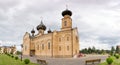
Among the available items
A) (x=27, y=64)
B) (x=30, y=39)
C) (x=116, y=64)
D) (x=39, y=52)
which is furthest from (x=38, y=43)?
(x=116, y=64)

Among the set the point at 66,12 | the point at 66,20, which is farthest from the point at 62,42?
the point at 66,12

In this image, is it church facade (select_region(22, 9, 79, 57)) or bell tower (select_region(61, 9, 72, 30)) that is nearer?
church facade (select_region(22, 9, 79, 57))

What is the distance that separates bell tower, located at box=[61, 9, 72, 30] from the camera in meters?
48.1

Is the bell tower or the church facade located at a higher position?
the bell tower

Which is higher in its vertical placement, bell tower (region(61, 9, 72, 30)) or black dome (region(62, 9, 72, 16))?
black dome (region(62, 9, 72, 16))

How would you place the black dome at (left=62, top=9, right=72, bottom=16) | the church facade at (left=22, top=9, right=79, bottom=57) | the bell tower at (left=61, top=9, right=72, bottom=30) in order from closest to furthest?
1. the church facade at (left=22, top=9, right=79, bottom=57)
2. the bell tower at (left=61, top=9, right=72, bottom=30)
3. the black dome at (left=62, top=9, right=72, bottom=16)

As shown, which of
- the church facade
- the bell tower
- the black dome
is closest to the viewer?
the church facade

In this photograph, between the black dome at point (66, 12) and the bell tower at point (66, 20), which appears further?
the black dome at point (66, 12)

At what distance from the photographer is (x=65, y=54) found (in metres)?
44.8

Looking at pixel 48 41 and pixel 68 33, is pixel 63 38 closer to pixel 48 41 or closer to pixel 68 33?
pixel 68 33

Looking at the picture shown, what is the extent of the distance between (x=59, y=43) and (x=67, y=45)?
288cm

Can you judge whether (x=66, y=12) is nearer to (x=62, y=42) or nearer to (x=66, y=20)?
(x=66, y=20)

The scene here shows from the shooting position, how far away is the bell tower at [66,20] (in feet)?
158

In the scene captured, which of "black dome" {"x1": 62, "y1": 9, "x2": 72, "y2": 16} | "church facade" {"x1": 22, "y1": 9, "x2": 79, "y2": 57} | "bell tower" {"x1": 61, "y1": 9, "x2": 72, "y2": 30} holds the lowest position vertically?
"church facade" {"x1": 22, "y1": 9, "x2": 79, "y2": 57}
